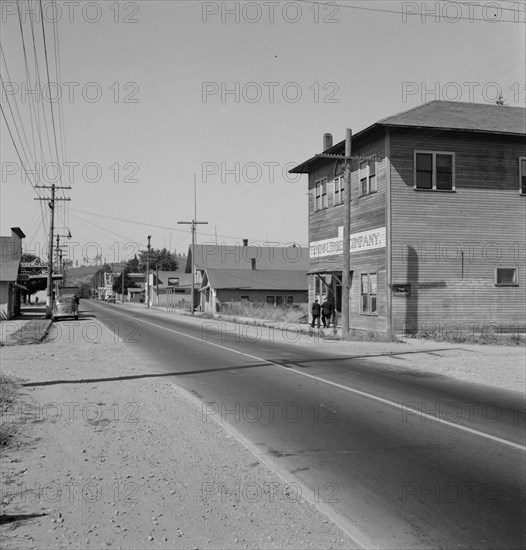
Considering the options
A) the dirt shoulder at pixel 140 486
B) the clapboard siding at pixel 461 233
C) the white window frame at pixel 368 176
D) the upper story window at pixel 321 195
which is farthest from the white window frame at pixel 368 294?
the dirt shoulder at pixel 140 486

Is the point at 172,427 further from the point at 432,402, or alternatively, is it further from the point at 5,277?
the point at 5,277

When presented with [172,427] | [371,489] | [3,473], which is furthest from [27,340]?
[371,489]

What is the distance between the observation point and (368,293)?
26938 mm

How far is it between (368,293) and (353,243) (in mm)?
2798

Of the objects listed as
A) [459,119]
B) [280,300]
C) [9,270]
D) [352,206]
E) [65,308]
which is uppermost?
[459,119]

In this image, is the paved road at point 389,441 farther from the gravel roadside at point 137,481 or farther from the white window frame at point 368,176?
the white window frame at point 368,176

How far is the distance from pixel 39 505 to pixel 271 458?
2.54 meters

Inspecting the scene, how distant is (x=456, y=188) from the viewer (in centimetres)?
2558

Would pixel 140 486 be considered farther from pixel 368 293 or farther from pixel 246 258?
pixel 246 258

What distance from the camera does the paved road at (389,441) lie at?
4949mm

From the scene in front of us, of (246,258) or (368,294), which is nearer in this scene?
(368,294)

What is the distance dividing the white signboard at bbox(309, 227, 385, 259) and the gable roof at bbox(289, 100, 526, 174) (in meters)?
4.25

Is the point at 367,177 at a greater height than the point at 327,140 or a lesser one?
lesser

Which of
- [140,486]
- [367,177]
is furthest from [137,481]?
[367,177]
